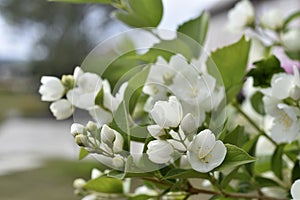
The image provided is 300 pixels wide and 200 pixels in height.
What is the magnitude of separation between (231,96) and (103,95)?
68mm

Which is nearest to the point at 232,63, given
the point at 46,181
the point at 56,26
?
the point at 46,181

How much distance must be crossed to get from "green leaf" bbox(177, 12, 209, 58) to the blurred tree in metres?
3.42

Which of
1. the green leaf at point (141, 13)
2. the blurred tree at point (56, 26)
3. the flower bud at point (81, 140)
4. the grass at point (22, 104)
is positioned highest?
the blurred tree at point (56, 26)

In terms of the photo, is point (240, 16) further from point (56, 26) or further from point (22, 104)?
point (22, 104)

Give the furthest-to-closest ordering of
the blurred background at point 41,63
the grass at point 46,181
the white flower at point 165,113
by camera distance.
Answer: the blurred background at point 41,63 < the grass at point 46,181 < the white flower at point 165,113

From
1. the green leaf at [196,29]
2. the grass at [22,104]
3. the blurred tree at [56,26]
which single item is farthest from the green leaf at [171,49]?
the grass at [22,104]

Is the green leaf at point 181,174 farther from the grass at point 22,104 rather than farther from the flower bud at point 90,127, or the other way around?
the grass at point 22,104

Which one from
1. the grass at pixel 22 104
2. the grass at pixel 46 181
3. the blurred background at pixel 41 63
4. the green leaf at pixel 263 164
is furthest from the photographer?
the grass at pixel 22 104

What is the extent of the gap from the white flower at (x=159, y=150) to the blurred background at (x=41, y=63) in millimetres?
1437

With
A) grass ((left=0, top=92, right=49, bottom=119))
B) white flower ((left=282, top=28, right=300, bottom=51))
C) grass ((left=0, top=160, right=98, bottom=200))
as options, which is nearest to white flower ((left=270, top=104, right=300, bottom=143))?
white flower ((left=282, top=28, right=300, bottom=51))

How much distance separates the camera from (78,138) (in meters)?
0.14

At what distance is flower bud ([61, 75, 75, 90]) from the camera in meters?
0.17

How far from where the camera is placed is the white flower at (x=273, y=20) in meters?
0.28

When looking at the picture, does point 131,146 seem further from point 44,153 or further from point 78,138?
point 44,153
